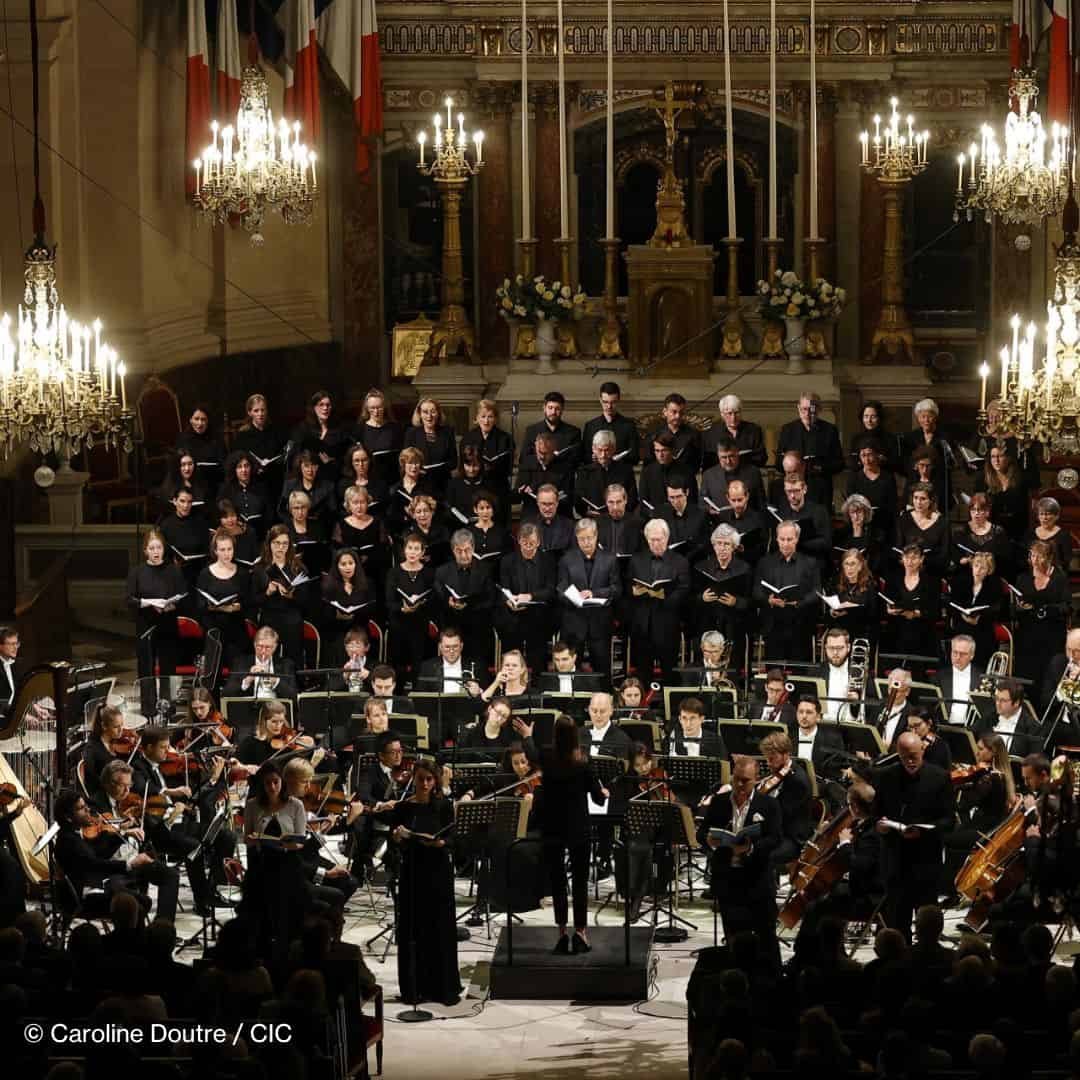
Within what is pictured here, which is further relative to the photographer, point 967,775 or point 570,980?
point 967,775

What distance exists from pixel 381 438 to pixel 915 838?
555cm

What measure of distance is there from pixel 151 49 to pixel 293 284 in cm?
256

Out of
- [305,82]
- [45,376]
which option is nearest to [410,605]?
[45,376]

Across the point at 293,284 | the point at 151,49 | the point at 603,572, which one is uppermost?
the point at 151,49

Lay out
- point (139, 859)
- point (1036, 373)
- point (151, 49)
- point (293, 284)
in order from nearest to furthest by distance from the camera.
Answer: point (139, 859)
point (1036, 373)
point (151, 49)
point (293, 284)

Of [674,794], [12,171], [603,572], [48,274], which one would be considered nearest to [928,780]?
[674,794]

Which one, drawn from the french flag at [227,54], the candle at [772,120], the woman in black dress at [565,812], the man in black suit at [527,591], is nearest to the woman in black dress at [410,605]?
the man in black suit at [527,591]

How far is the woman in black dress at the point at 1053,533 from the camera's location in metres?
13.3

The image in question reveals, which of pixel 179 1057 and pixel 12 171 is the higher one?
pixel 12 171

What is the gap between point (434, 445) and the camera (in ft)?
48.1

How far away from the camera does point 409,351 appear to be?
19125 millimetres

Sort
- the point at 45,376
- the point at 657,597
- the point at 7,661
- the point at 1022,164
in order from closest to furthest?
the point at 45,376, the point at 7,661, the point at 657,597, the point at 1022,164

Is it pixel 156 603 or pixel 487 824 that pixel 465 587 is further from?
pixel 487 824

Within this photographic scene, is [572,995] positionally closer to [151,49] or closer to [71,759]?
[71,759]
